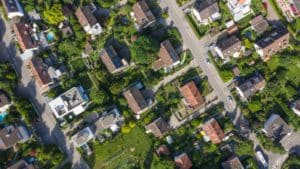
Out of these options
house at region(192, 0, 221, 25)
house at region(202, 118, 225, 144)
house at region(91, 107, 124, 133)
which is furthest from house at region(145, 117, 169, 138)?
house at region(192, 0, 221, 25)

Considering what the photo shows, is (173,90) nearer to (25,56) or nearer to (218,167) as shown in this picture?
(218,167)

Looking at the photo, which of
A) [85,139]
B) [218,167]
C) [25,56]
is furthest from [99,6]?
[218,167]

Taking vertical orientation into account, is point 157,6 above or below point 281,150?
above

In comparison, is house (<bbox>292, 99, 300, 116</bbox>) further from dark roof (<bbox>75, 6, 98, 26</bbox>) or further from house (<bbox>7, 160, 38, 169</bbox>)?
house (<bbox>7, 160, 38, 169</bbox>)

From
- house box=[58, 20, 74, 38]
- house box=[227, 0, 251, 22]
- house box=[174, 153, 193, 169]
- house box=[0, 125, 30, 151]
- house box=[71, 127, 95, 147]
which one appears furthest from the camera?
house box=[227, 0, 251, 22]

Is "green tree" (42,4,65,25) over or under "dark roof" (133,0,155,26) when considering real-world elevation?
over

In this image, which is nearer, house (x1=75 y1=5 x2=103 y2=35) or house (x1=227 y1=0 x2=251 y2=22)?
house (x1=75 y1=5 x2=103 y2=35)

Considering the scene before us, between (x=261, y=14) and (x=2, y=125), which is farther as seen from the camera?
(x=261, y=14)
